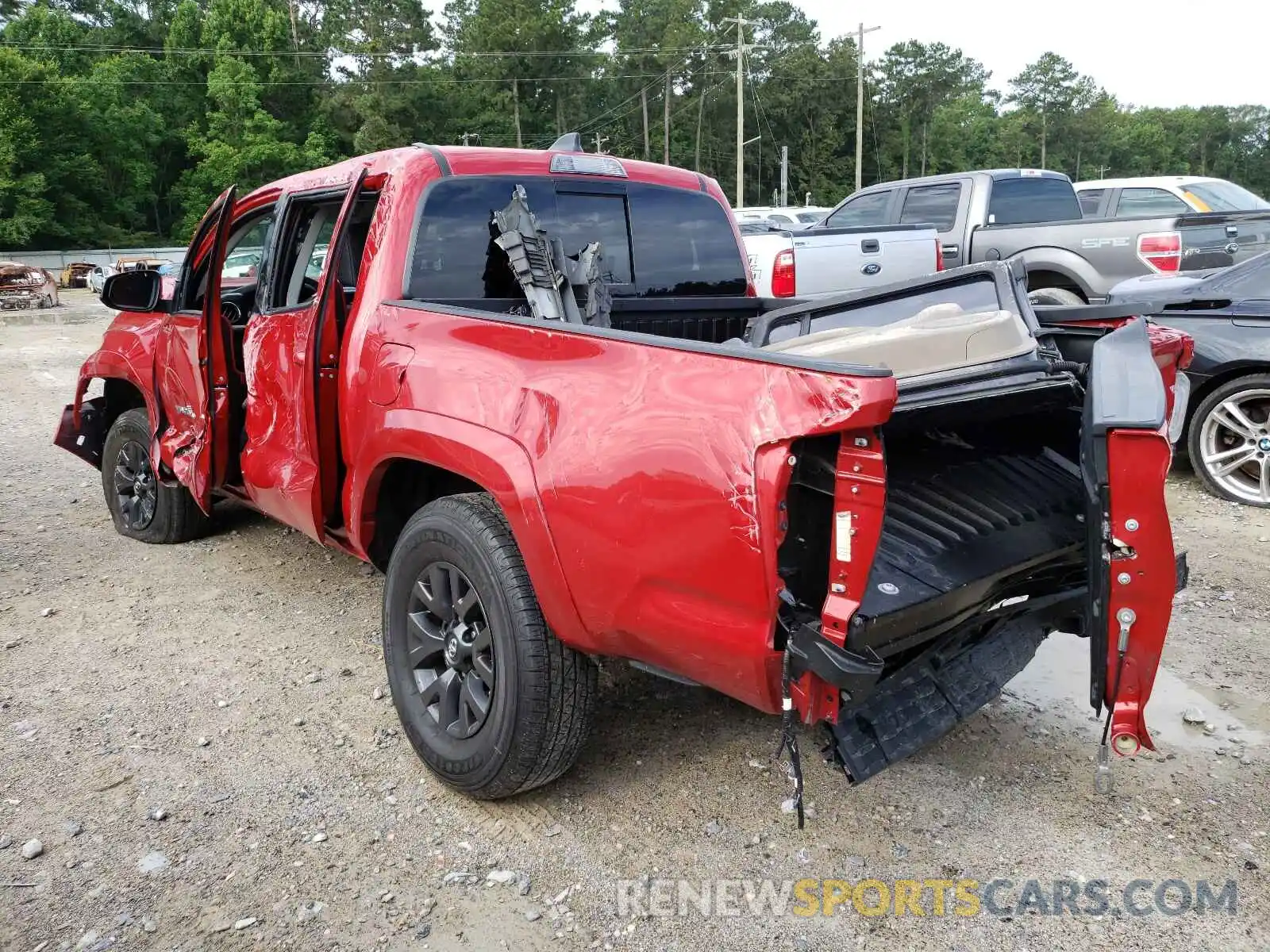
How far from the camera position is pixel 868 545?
80.8 inches

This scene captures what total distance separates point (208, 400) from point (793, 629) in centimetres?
318

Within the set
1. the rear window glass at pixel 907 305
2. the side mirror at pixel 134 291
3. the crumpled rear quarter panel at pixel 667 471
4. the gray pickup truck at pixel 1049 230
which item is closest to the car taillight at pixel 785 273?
the gray pickup truck at pixel 1049 230

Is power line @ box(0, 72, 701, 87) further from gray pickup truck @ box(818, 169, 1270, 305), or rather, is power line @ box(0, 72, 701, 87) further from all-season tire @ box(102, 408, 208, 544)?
all-season tire @ box(102, 408, 208, 544)

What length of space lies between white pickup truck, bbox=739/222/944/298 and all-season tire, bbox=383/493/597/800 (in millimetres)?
6057

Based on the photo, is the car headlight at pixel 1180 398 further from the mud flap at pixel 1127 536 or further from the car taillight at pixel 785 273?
the car taillight at pixel 785 273

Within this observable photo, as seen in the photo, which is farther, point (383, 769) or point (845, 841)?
point (383, 769)

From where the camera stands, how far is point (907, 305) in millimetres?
3332

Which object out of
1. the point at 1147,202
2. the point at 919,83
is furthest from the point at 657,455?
the point at 919,83

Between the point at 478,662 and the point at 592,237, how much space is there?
188 centimetres

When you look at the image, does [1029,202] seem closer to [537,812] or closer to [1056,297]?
[1056,297]

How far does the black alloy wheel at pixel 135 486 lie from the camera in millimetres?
5352

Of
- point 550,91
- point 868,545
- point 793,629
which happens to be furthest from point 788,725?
point 550,91

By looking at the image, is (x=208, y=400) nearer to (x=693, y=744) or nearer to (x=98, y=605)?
(x=98, y=605)

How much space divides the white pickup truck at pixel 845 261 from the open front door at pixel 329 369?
5440mm
